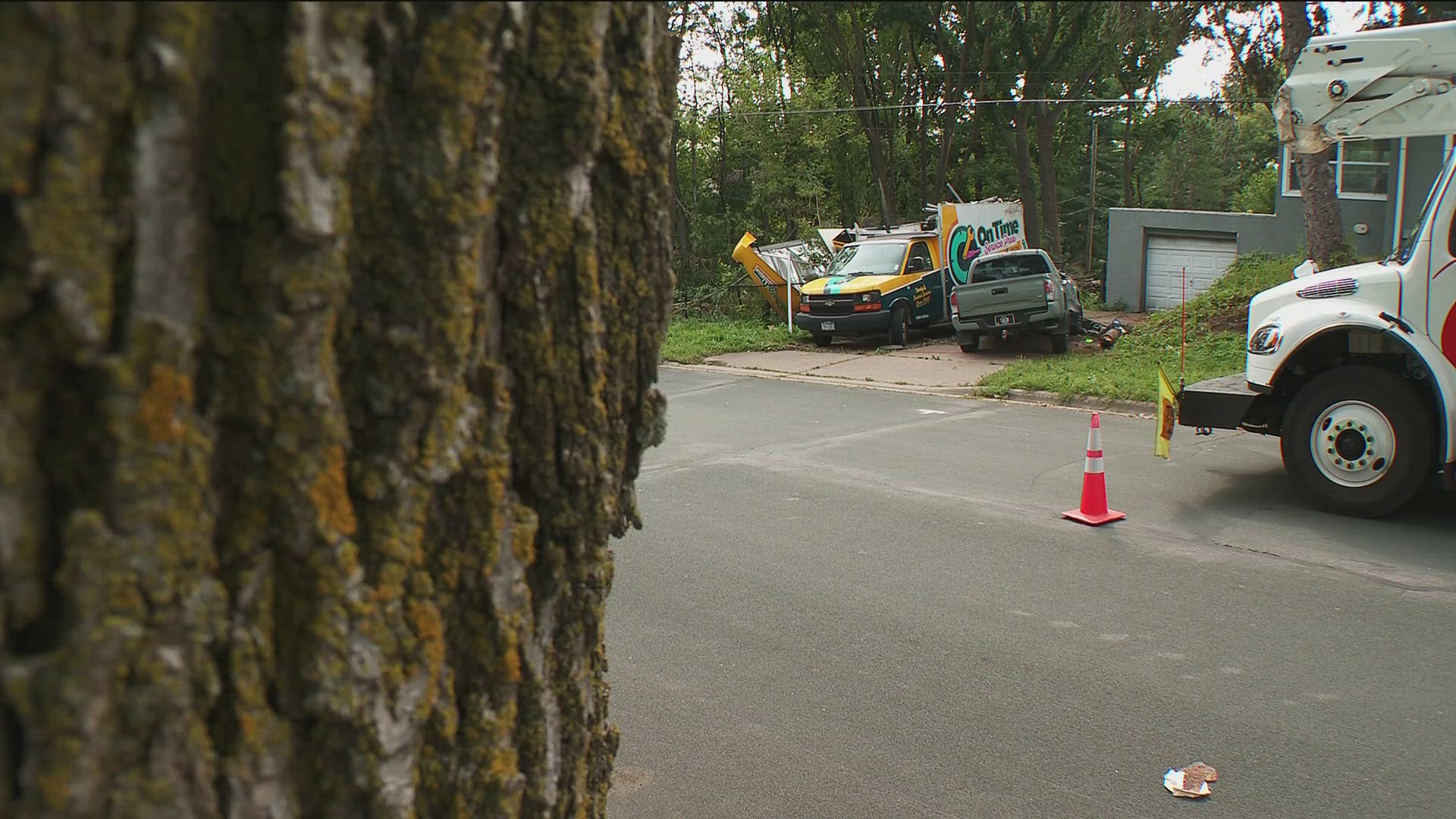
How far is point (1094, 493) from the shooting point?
28.3 ft

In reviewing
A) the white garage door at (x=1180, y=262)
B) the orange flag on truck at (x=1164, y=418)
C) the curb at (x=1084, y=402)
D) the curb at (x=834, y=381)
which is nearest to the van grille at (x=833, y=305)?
the curb at (x=834, y=381)

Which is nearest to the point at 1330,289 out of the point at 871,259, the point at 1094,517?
the point at 1094,517

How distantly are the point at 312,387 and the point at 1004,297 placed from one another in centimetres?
1822

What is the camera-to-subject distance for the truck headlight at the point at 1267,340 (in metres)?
8.75

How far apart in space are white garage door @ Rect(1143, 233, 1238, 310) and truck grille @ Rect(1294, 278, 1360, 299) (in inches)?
588

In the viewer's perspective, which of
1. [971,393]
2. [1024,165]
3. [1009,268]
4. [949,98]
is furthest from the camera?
[1009,268]

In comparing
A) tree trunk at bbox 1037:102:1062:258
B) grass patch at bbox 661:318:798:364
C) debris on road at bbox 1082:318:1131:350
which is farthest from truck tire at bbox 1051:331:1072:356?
grass patch at bbox 661:318:798:364

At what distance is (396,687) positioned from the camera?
1711 millimetres

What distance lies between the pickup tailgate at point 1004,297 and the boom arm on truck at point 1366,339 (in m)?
9.09

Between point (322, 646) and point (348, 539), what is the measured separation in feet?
0.46

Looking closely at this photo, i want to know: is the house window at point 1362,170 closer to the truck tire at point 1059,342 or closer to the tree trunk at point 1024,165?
the tree trunk at point 1024,165

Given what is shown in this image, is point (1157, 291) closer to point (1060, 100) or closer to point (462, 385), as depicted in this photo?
point (1060, 100)

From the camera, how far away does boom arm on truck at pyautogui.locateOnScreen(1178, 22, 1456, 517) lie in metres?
8.17

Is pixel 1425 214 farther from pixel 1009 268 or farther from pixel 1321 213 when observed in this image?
pixel 1009 268
